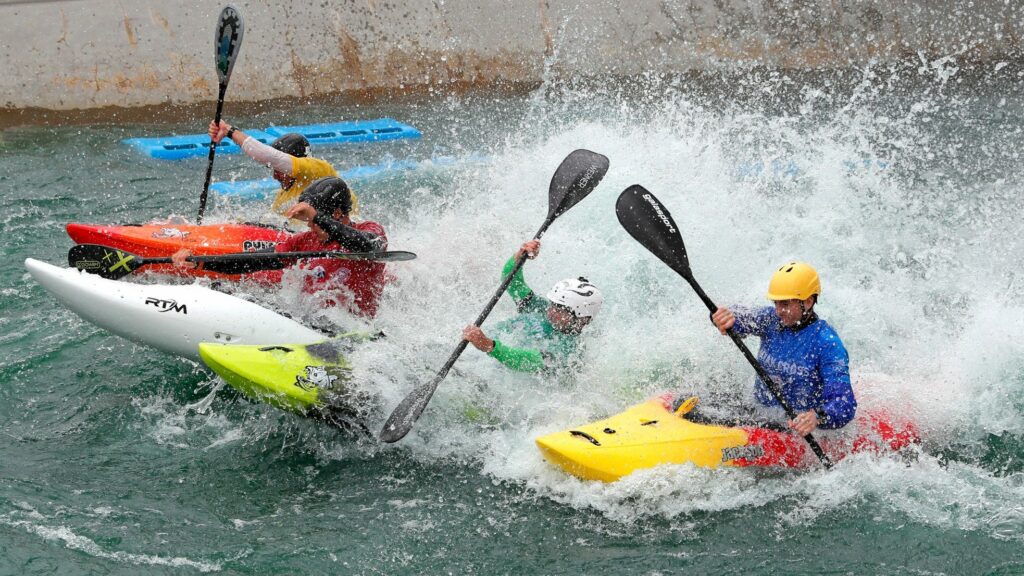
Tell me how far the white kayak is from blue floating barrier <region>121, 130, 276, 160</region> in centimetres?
530

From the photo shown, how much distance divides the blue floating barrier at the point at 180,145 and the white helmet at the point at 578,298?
641 cm

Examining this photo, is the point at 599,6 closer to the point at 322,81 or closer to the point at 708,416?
the point at 322,81

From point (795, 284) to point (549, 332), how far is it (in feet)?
4.58

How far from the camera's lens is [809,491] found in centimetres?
530

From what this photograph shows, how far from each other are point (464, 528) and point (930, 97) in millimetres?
11288

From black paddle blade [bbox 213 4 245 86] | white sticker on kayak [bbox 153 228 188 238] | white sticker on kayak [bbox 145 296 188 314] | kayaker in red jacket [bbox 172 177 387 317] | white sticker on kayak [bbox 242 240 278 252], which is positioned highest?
black paddle blade [bbox 213 4 245 86]

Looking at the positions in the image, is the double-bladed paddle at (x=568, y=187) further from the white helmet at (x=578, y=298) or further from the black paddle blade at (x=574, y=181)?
the white helmet at (x=578, y=298)

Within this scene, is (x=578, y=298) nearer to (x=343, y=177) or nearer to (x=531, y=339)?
(x=531, y=339)

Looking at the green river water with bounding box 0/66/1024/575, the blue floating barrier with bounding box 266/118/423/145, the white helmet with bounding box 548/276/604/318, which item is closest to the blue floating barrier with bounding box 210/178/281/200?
the green river water with bounding box 0/66/1024/575

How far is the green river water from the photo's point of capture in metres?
4.93

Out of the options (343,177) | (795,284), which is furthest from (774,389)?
(343,177)

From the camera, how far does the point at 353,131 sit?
1235 cm

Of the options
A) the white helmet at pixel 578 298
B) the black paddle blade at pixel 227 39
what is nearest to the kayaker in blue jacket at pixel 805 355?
the white helmet at pixel 578 298

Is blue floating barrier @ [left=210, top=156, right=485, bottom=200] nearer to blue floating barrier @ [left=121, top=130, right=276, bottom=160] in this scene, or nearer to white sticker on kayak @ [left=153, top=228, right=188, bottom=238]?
blue floating barrier @ [left=121, top=130, right=276, bottom=160]
